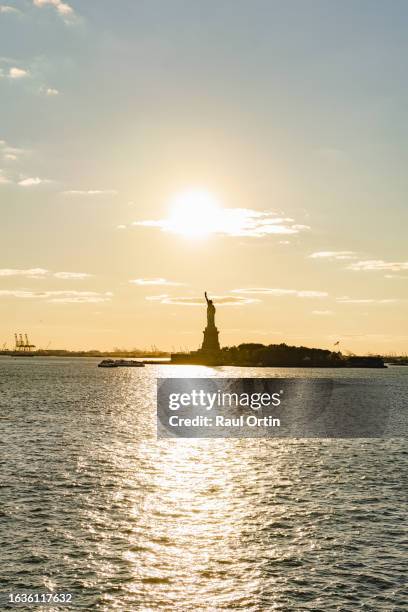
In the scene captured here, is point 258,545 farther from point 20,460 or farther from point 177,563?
point 20,460

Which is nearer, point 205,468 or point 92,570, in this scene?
point 92,570

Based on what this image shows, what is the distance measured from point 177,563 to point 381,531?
12.8 meters

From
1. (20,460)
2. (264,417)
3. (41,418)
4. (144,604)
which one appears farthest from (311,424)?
(144,604)

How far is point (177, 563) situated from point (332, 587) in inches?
298

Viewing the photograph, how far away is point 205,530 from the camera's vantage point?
3694 centimetres

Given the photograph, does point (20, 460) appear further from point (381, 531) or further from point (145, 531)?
point (381, 531)

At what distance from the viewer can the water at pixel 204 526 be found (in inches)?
1098

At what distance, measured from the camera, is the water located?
27.9 meters

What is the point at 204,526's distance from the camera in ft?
124

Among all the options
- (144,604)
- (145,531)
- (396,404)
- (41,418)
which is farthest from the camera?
(396,404)

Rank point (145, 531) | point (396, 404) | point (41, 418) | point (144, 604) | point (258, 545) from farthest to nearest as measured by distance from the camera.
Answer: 1. point (396, 404)
2. point (41, 418)
3. point (145, 531)
4. point (258, 545)
5. point (144, 604)

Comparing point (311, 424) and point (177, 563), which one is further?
point (311, 424)

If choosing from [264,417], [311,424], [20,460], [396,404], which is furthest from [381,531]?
[396,404]

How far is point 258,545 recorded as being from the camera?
34.1 metres
